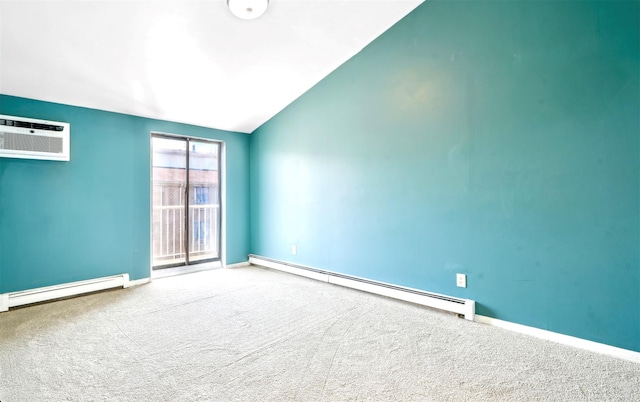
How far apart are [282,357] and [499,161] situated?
7.18 ft

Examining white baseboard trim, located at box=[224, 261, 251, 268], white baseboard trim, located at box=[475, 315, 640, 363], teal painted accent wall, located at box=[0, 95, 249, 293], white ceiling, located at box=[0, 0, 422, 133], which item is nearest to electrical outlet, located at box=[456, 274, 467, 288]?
white baseboard trim, located at box=[475, 315, 640, 363]

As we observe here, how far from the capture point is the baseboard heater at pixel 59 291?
2.76 metres

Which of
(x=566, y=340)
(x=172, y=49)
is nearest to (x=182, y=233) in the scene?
(x=172, y=49)

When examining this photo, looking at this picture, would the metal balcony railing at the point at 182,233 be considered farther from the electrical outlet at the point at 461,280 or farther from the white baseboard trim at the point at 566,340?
the white baseboard trim at the point at 566,340

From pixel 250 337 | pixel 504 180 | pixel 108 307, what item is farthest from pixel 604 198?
pixel 108 307

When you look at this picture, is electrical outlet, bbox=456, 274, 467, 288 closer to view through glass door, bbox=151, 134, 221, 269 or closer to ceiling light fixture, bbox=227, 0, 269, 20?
ceiling light fixture, bbox=227, 0, 269, 20

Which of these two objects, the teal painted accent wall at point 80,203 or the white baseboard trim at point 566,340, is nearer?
the white baseboard trim at point 566,340

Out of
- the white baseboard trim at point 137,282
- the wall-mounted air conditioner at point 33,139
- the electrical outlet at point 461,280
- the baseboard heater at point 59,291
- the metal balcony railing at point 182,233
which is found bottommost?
the white baseboard trim at point 137,282

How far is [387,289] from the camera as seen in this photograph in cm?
301

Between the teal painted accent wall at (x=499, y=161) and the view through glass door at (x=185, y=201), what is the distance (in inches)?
74.7

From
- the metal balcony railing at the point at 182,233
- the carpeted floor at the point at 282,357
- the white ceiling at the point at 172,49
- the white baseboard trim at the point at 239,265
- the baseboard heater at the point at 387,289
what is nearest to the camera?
the carpeted floor at the point at 282,357

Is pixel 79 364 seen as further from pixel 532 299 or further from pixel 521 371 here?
pixel 532 299

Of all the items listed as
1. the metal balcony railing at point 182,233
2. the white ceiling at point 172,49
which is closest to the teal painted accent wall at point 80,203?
the white ceiling at point 172,49

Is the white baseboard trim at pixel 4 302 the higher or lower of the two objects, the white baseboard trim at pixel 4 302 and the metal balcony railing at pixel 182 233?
the lower
